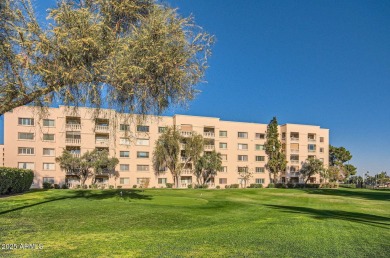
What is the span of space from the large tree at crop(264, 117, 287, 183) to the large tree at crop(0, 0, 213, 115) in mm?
60081

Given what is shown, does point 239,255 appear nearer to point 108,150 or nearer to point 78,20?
point 78,20

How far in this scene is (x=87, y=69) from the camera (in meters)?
12.4

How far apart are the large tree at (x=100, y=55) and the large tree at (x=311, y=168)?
65165mm

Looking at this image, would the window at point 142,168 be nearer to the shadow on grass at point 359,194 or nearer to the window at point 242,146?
the window at point 242,146

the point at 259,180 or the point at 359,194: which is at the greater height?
the point at 359,194

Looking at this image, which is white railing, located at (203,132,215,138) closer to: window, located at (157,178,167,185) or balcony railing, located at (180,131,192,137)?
balcony railing, located at (180,131,192,137)

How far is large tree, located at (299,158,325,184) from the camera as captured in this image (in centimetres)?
7256

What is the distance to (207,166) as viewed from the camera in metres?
61.5

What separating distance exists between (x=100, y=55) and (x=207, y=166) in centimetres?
5060

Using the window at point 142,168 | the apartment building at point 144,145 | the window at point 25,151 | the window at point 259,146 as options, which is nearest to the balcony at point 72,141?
the apartment building at point 144,145

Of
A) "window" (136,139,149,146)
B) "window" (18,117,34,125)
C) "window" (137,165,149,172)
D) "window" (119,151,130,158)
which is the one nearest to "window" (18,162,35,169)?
"window" (18,117,34,125)

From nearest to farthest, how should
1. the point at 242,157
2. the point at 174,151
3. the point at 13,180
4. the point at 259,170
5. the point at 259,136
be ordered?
the point at 13,180 → the point at 174,151 → the point at 242,157 → the point at 259,170 → the point at 259,136

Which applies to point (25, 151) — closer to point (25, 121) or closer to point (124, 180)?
point (25, 121)


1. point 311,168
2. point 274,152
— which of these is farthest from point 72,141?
point 311,168
